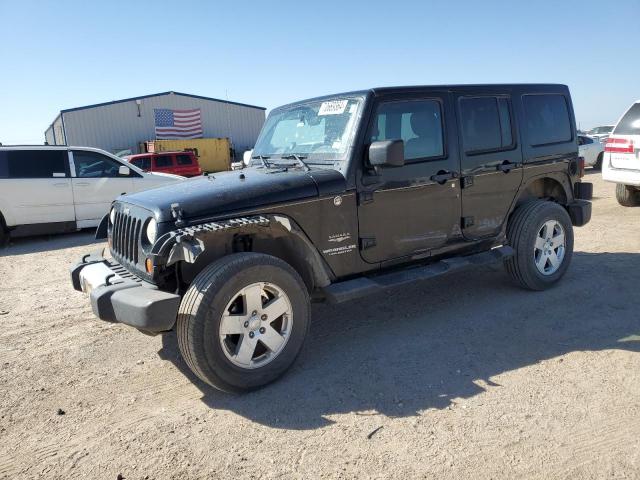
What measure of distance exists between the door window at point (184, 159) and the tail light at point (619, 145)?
14143 mm

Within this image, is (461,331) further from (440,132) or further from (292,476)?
(292,476)

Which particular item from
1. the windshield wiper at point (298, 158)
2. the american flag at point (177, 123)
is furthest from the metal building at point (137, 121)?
the windshield wiper at point (298, 158)

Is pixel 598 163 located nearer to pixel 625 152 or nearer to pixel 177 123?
pixel 625 152

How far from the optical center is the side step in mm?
3826

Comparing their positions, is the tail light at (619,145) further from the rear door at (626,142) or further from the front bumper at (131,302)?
the front bumper at (131,302)

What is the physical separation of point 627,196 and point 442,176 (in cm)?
703

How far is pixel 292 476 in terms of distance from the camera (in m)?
2.56

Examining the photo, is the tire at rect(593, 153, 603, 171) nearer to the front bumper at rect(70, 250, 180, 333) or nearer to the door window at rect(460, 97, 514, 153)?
the door window at rect(460, 97, 514, 153)

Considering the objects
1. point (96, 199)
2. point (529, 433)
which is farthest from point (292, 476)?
point (96, 199)

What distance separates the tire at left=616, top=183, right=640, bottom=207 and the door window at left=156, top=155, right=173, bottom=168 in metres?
14.3

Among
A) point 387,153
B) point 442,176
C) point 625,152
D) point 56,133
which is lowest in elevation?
point 442,176

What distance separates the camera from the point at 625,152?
8648mm

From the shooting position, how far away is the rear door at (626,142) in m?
8.51

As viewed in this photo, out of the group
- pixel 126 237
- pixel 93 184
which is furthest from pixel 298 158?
pixel 93 184
